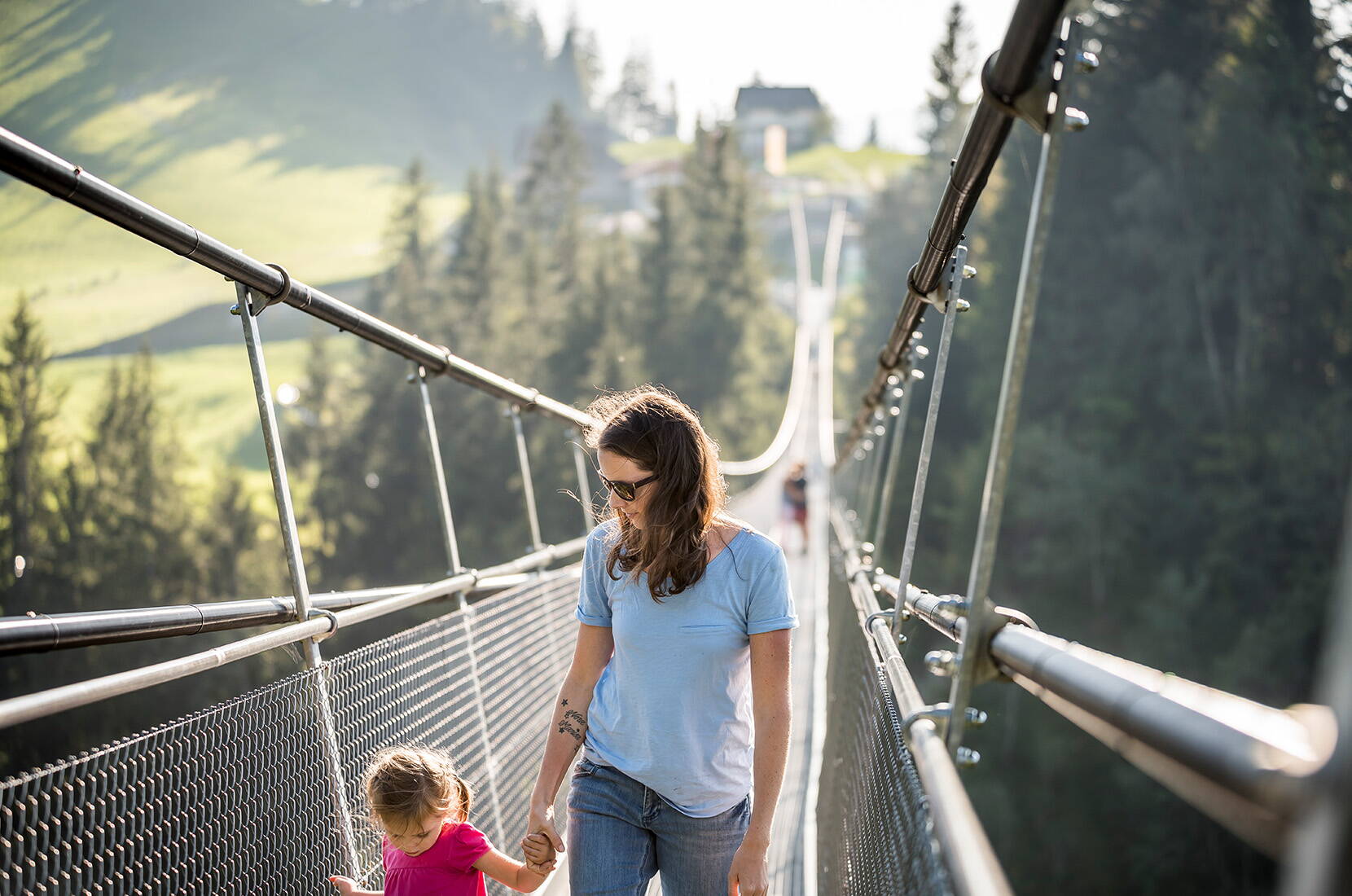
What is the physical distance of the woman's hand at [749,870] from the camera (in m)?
1.54

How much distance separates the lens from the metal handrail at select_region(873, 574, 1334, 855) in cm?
37

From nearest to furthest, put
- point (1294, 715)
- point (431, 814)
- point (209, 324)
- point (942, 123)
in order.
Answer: point (1294, 715), point (431, 814), point (942, 123), point (209, 324)

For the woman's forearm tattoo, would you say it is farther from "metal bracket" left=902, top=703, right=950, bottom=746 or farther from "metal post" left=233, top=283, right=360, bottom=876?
"metal bracket" left=902, top=703, right=950, bottom=746

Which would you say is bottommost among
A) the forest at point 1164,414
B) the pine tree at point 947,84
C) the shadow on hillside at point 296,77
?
the forest at point 1164,414

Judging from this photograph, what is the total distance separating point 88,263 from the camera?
125 ft

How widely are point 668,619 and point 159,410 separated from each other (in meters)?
32.6

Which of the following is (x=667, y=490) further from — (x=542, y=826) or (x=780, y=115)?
(x=780, y=115)

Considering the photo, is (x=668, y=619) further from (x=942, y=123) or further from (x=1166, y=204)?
(x=942, y=123)

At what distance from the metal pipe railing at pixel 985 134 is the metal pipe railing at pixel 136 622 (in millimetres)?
996

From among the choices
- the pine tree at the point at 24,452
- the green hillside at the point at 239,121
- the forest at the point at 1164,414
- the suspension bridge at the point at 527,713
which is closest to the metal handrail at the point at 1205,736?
the suspension bridge at the point at 527,713

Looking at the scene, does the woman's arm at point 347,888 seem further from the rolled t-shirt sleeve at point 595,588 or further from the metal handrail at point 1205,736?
the metal handrail at point 1205,736

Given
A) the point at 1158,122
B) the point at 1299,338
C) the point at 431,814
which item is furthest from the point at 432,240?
the point at 431,814

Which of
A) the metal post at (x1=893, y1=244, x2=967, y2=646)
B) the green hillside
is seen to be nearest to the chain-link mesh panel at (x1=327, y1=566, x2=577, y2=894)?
the metal post at (x1=893, y1=244, x2=967, y2=646)

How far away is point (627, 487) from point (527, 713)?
1691 millimetres
